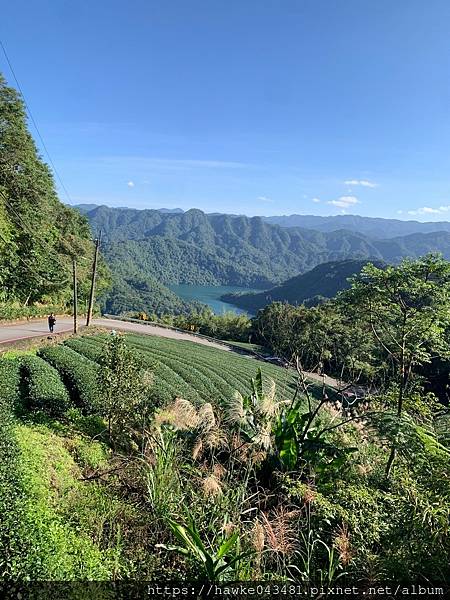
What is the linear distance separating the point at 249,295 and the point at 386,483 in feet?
579

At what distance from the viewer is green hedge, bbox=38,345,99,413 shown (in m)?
10.7

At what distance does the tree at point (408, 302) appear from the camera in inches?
285

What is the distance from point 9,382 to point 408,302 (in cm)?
975

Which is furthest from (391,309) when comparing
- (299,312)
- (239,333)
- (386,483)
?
(239,333)

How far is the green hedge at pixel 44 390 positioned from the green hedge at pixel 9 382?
0.27 metres

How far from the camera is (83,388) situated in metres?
11.3

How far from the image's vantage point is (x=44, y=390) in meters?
10.1

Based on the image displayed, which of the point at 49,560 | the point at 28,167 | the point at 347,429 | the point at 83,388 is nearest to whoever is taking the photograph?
the point at 49,560

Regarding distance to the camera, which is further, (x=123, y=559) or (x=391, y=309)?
(x=391, y=309)

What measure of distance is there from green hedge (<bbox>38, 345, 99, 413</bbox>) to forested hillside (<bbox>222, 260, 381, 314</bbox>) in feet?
460

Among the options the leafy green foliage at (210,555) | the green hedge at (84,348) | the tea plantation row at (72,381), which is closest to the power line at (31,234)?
the green hedge at (84,348)

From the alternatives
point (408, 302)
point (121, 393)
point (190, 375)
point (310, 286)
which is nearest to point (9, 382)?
point (121, 393)

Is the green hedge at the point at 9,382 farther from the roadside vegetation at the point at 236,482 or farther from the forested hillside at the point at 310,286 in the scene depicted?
the forested hillside at the point at 310,286

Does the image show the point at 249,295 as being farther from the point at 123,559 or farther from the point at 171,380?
the point at 123,559
